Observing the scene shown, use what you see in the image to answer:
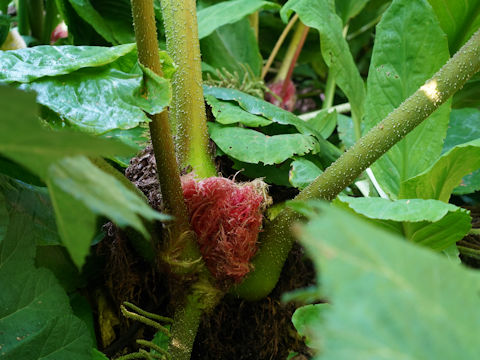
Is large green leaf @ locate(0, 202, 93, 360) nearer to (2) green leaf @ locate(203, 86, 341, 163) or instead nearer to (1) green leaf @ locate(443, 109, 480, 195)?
(2) green leaf @ locate(203, 86, 341, 163)

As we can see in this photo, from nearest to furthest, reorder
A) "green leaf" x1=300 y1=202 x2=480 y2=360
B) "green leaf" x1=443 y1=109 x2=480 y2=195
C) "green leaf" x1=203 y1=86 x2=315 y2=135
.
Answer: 1. "green leaf" x1=300 y1=202 x2=480 y2=360
2. "green leaf" x1=203 y1=86 x2=315 y2=135
3. "green leaf" x1=443 y1=109 x2=480 y2=195

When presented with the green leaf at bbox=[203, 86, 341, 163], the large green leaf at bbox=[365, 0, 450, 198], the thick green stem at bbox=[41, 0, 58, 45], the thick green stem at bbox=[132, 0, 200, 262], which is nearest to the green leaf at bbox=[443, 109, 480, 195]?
the large green leaf at bbox=[365, 0, 450, 198]

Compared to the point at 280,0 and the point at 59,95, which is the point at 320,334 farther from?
the point at 280,0

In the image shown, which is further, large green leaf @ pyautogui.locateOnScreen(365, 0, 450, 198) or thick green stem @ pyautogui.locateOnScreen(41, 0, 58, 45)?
thick green stem @ pyautogui.locateOnScreen(41, 0, 58, 45)

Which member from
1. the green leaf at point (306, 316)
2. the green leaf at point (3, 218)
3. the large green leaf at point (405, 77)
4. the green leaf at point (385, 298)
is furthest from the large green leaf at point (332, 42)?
the green leaf at point (385, 298)

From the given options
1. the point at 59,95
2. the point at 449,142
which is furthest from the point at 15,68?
the point at 449,142

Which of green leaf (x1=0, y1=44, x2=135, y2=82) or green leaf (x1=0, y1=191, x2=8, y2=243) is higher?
green leaf (x1=0, y1=44, x2=135, y2=82)
